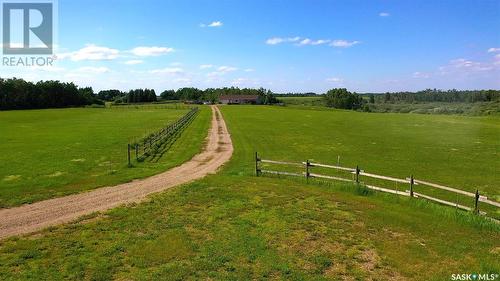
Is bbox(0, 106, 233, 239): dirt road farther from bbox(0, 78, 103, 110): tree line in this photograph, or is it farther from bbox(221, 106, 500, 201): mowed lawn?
bbox(0, 78, 103, 110): tree line

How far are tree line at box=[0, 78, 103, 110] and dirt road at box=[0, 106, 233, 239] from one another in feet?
479

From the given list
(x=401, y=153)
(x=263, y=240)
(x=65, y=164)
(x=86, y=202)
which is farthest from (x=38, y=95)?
(x=263, y=240)

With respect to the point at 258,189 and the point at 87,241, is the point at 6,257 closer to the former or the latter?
the point at 87,241

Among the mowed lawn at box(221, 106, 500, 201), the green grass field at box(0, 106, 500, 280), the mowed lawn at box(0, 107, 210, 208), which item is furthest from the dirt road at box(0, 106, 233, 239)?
the mowed lawn at box(221, 106, 500, 201)

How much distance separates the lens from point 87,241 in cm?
1402

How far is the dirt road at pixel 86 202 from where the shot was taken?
15992 millimetres

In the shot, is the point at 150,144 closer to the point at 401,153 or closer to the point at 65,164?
the point at 65,164

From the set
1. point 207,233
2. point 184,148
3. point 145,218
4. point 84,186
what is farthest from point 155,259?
point 184,148

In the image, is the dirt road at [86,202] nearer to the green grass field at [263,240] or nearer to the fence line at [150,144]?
the green grass field at [263,240]

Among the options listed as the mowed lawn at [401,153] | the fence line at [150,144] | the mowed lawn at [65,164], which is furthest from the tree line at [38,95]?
the mowed lawn at [401,153]

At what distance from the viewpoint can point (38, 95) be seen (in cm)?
15900

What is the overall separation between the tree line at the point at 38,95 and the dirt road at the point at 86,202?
479 feet

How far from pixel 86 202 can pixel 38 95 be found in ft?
531

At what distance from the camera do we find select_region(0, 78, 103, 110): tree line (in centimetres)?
14700
